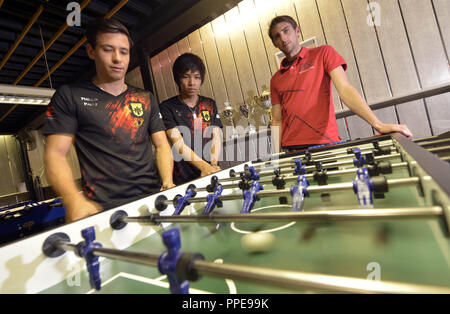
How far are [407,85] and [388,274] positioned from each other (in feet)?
10.9

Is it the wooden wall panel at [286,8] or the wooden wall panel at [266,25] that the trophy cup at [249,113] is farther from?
the wooden wall panel at [286,8]

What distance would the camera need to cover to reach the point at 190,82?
2393 millimetres

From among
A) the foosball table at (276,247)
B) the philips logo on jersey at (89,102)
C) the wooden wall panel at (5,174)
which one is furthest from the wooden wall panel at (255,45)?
the wooden wall panel at (5,174)

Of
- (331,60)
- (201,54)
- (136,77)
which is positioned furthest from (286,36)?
(136,77)

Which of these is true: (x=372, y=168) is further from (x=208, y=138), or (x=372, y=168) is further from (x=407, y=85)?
(x=407, y=85)

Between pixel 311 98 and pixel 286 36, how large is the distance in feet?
2.07

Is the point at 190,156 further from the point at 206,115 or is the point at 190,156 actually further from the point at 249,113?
the point at 249,113

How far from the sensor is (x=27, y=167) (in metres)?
9.33

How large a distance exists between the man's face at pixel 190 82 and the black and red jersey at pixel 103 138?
2.46 ft

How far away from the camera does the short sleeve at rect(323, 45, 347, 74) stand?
6.73 feet

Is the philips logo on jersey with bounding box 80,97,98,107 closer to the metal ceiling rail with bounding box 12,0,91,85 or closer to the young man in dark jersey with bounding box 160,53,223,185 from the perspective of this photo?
the young man in dark jersey with bounding box 160,53,223,185

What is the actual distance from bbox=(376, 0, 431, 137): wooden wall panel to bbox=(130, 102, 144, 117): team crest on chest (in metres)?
3.04

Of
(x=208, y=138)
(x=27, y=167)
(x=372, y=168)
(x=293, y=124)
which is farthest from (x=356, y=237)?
(x=27, y=167)
